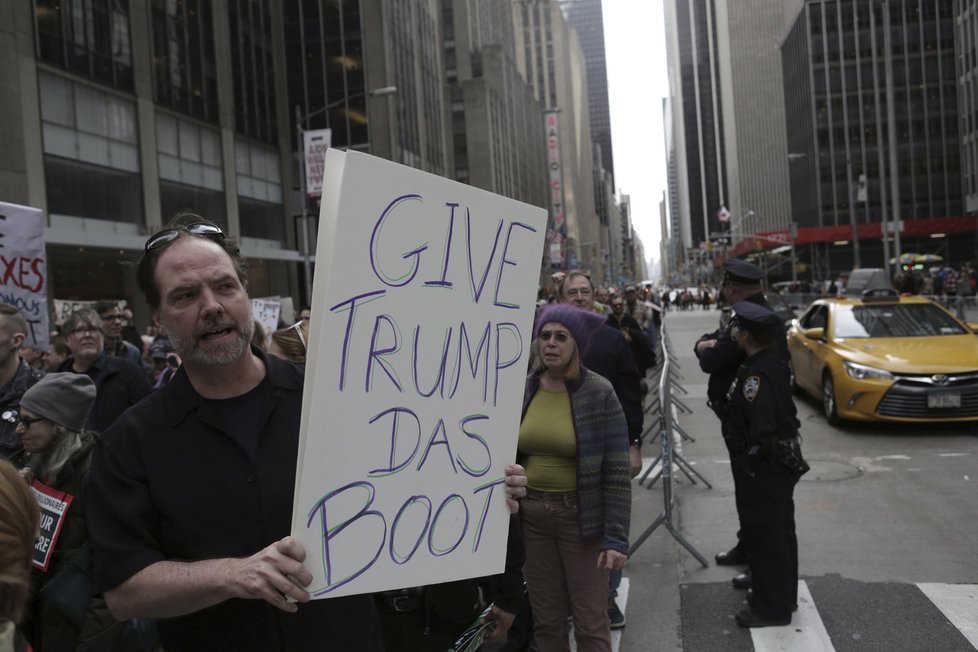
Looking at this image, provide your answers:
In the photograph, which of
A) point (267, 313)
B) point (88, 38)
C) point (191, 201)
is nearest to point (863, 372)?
point (267, 313)

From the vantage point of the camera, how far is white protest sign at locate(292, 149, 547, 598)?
71.5 inches

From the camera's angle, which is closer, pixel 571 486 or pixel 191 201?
pixel 571 486

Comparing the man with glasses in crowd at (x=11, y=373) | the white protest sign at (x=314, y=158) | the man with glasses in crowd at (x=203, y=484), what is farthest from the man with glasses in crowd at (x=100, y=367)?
the white protest sign at (x=314, y=158)

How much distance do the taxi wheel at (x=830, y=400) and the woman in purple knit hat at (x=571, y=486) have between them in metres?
7.59

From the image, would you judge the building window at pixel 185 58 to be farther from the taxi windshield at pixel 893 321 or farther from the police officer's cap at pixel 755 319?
the police officer's cap at pixel 755 319

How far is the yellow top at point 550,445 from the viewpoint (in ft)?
13.2

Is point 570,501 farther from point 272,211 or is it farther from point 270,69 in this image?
point 270,69

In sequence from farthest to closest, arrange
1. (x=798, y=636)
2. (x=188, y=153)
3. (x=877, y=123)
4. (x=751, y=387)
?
(x=877, y=123), (x=188, y=153), (x=751, y=387), (x=798, y=636)

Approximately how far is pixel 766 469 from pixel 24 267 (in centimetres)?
538

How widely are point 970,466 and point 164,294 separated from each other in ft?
27.9

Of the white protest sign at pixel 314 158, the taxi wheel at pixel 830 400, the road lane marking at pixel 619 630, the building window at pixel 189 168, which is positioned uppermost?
the building window at pixel 189 168

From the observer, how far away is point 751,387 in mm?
4844

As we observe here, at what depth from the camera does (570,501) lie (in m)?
4.01

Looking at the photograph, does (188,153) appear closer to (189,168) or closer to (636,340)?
(189,168)
